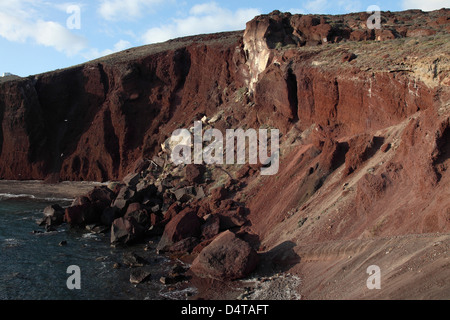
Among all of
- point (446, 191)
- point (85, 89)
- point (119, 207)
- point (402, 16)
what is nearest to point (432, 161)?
point (446, 191)

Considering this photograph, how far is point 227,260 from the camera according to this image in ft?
45.8

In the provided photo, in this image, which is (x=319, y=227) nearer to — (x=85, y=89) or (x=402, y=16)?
(x=402, y=16)

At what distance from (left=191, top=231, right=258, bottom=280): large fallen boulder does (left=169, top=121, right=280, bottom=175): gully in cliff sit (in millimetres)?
7404

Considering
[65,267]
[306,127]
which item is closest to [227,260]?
[65,267]

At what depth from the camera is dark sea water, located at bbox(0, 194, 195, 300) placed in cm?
1377

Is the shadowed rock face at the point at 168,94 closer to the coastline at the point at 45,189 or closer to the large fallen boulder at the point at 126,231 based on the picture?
the coastline at the point at 45,189

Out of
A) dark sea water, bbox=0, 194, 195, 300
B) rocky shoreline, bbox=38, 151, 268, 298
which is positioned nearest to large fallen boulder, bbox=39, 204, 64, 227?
rocky shoreline, bbox=38, 151, 268, 298

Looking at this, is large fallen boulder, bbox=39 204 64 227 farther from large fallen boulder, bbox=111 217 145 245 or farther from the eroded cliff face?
the eroded cliff face

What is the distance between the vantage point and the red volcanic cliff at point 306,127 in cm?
1192

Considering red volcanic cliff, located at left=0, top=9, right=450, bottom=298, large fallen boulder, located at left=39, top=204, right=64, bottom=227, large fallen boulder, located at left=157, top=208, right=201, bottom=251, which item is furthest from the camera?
large fallen boulder, located at left=39, top=204, right=64, bottom=227

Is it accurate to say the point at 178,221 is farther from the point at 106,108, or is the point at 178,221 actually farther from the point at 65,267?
the point at 106,108

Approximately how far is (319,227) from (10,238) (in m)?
16.3
